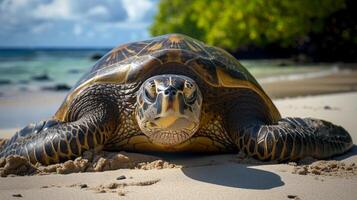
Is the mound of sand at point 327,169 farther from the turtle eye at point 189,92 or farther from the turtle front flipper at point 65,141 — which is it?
the turtle front flipper at point 65,141

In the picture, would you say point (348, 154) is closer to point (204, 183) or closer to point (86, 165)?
point (204, 183)

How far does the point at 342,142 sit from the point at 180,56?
151 cm

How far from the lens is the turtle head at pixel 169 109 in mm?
2859

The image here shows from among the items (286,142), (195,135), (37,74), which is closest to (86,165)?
(195,135)

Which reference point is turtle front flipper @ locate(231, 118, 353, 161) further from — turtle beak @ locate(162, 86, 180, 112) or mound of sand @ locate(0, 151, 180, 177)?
turtle beak @ locate(162, 86, 180, 112)

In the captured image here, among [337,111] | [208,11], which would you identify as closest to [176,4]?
[208,11]

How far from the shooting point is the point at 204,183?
2912mm

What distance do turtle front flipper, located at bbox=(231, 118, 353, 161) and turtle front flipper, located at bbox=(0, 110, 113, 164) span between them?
1.08m

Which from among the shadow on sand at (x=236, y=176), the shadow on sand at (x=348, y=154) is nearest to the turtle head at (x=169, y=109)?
the shadow on sand at (x=236, y=176)

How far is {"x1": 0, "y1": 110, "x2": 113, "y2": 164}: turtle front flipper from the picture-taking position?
345 centimetres

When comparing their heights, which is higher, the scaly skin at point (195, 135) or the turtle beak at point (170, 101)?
the turtle beak at point (170, 101)

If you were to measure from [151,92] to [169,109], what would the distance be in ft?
0.94

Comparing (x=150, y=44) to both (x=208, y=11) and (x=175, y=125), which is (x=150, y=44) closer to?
(x=175, y=125)

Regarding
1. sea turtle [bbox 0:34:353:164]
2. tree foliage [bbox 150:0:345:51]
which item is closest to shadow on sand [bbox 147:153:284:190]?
sea turtle [bbox 0:34:353:164]
